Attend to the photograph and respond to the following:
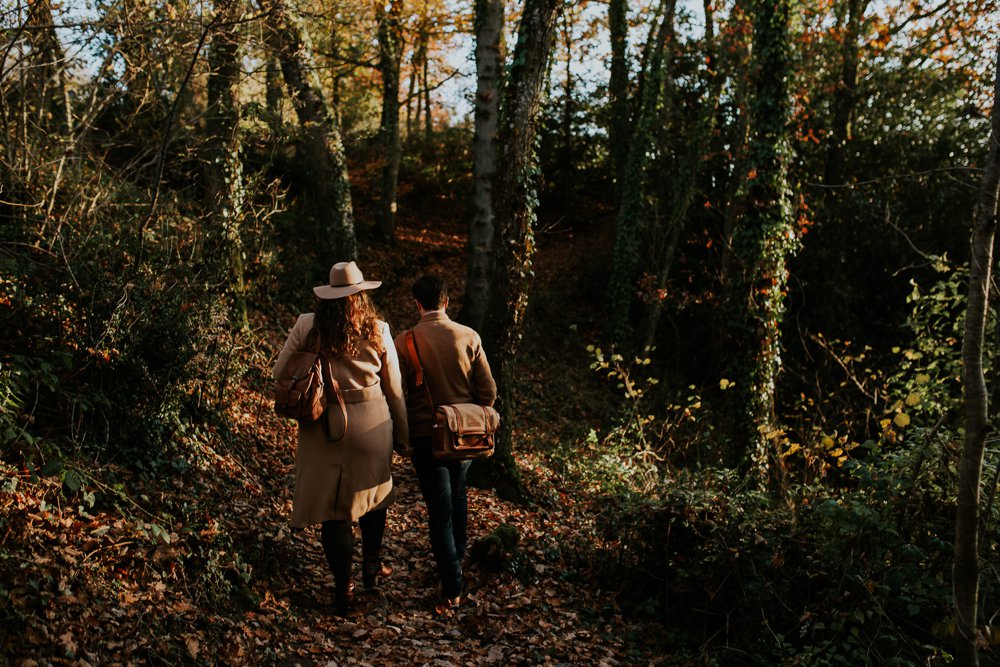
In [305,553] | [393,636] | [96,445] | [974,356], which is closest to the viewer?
[974,356]

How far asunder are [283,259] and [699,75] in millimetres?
10899

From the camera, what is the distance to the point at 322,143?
39.2 ft

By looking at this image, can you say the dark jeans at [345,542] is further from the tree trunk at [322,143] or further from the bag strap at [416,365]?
the tree trunk at [322,143]

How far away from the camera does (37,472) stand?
4.54 m

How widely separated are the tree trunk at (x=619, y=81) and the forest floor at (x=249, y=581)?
12845mm

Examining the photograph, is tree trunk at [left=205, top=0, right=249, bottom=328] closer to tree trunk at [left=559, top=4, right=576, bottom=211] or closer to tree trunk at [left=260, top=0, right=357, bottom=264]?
tree trunk at [left=260, top=0, right=357, bottom=264]

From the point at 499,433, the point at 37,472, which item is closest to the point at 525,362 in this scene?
the point at 499,433

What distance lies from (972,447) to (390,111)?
1623cm

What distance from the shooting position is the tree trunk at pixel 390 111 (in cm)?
1675

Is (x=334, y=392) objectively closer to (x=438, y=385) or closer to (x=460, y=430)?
(x=438, y=385)

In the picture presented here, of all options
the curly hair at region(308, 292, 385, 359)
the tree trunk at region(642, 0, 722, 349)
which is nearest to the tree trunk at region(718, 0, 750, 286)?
the tree trunk at region(642, 0, 722, 349)

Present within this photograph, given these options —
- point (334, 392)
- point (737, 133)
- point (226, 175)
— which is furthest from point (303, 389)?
point (737, 133)

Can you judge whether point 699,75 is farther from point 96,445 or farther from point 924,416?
point 96,445

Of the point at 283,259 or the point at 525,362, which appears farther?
the point at 525,362
